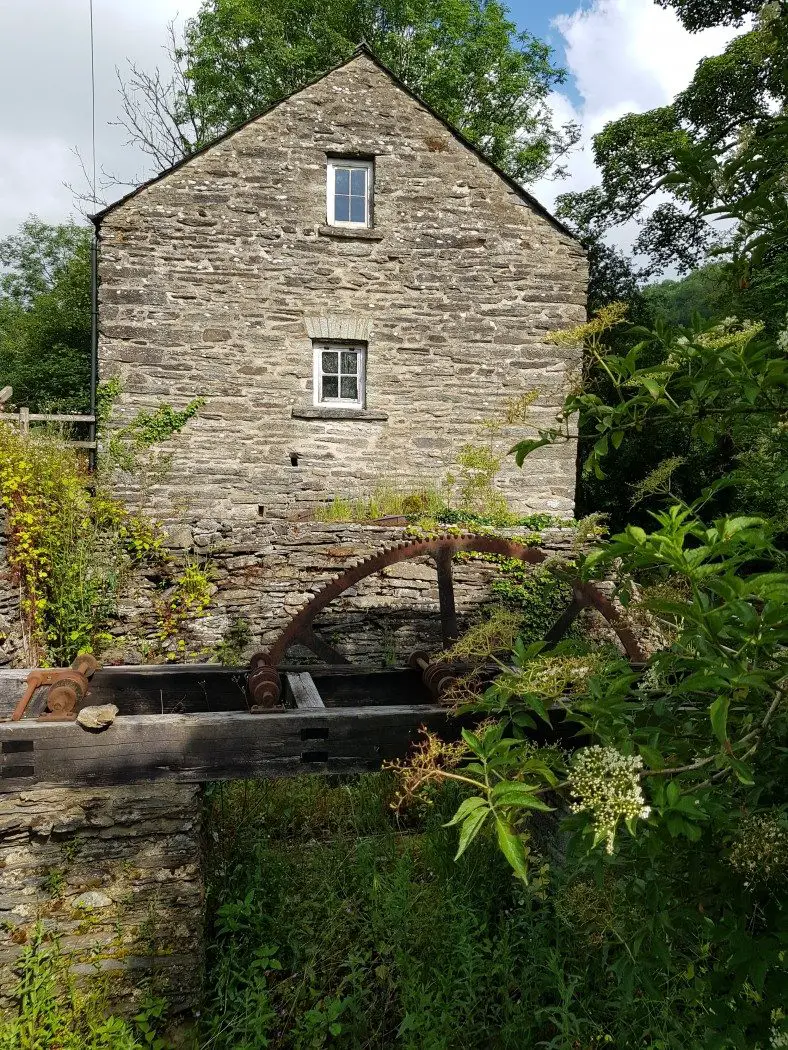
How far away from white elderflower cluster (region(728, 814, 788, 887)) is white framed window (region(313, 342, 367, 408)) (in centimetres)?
869

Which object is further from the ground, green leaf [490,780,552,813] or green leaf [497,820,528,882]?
green leaf [490,780,552,813]

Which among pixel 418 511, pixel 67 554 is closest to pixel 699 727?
pixel 67 554

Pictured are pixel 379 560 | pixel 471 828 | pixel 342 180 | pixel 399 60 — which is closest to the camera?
pixel 471 828

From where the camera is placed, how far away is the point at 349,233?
31.2 feet

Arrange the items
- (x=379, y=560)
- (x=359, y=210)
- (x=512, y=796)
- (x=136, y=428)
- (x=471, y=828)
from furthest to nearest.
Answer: (x=359, y=210), (x=136, y=428), (x=379, y=560), (x=512, y=796), (x=471, y=828)

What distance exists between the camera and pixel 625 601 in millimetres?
1728

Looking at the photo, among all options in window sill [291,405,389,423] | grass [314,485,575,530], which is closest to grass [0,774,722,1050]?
grass [314,485,575,530]

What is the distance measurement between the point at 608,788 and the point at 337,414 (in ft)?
28.1

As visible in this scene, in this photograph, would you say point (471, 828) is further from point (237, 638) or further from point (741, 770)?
point (237, 638)

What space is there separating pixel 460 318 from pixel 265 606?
16.6 feet

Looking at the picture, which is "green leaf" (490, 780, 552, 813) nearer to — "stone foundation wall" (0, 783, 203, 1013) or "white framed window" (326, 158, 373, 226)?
"stone foundation wall" (0, 783, 203, 1013)

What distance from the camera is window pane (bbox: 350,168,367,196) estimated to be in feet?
31.9

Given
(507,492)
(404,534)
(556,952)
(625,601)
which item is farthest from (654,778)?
(507,492)

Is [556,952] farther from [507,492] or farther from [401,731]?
[507,492]
